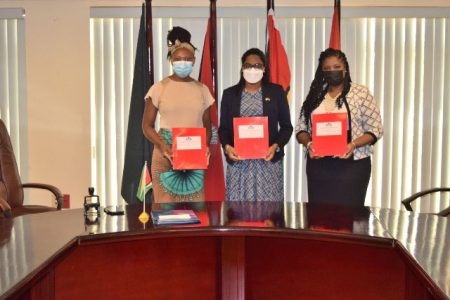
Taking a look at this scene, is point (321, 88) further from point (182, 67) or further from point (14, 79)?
point (14, 79)

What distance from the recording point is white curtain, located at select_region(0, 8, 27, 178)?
13.6ft

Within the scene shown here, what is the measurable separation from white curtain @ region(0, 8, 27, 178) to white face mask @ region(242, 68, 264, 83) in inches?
87.0

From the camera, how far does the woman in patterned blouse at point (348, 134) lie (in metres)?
2.99

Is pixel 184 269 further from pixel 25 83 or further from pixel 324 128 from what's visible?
pixel 25 83

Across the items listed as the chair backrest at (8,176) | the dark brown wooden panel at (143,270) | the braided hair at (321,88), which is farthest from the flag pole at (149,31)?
the dark brown wooden panel at (143,270)

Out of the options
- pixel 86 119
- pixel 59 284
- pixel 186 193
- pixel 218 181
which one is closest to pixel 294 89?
pixel 218 181

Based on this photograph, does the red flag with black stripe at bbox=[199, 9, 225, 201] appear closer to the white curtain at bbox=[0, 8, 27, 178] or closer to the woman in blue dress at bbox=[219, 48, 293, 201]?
the woman in blue dress at bbox=[219, 48, 293, 201]

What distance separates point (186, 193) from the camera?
3.20 metres

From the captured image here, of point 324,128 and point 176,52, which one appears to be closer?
point 324,128

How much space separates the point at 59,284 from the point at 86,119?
249 cm

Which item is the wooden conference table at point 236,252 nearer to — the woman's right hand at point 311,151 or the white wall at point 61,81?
the woman's right hand at point 311,151

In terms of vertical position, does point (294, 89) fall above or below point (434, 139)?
above

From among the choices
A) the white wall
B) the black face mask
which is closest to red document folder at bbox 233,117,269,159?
the black face mask

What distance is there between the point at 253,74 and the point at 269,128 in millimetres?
375
